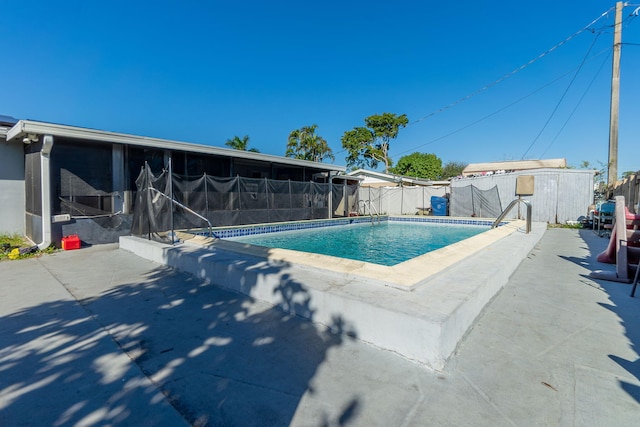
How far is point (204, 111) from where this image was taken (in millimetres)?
23906

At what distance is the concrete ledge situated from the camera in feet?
6.53

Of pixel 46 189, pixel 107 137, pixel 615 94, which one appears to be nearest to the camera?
pixel 46 189

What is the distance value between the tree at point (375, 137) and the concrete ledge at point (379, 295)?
81.6ft

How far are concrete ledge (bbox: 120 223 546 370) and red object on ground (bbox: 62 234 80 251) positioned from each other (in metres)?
3.79

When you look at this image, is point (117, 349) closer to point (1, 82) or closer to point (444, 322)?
point (444, 322)

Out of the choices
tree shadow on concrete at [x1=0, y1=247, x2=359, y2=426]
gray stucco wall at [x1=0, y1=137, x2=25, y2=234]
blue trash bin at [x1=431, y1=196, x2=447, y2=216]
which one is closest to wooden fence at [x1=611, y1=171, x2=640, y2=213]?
blue trash bin at [x1=431, y1=196, x2=447, y2=216]

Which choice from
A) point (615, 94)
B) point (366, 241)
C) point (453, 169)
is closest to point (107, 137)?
point (366, 241)

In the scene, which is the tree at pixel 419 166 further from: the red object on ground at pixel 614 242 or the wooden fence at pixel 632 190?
the red object on ground at pixel 614 242

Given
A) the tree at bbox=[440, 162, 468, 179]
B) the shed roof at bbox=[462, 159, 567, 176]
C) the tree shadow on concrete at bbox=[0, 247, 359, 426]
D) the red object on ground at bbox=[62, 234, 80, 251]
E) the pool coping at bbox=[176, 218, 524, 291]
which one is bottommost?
the tree shadow on concrete at bbox=[0, 247, 359, 426]

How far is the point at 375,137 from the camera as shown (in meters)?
28.2

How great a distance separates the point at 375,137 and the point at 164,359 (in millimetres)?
28244

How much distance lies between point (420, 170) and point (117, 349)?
29702 mm

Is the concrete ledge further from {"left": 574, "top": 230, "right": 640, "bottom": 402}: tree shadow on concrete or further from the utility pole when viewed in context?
the utility pole

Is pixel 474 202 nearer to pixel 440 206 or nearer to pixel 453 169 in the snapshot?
pixel 440 206
